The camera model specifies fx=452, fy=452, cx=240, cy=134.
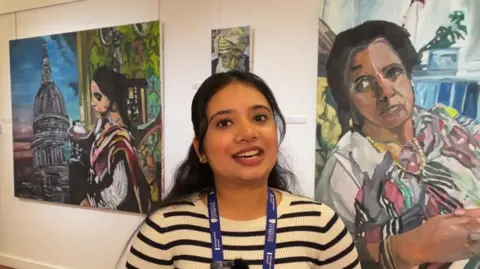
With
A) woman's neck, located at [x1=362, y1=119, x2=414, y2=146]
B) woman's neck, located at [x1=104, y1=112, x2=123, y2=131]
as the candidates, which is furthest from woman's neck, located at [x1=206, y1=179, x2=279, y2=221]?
woman's neck, located at [x1=104, y1=112, x2=123, y2=131]

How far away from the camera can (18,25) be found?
4133mm

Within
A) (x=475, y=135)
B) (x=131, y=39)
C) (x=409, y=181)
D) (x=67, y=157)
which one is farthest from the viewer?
(x=67, y=157)

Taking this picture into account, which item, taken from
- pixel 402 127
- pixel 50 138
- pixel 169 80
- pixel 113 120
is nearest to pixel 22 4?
pixel 50 138

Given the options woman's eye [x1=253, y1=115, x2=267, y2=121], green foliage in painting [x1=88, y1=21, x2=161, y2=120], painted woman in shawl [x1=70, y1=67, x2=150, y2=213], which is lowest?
painted woman in shawl [x1=70, y1=67, x2=150, y2=213]

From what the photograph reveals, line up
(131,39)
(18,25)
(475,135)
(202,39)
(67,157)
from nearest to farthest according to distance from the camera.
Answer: (475,135)
(202,39)
(131,39)
(67,157)
(18,25)

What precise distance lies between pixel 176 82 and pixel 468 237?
2068 mm

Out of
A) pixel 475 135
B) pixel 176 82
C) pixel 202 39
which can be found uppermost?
pixel 202 39

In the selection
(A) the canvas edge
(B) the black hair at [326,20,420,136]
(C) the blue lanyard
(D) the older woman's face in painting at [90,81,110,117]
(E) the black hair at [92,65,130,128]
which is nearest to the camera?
(C) the blue lanyard

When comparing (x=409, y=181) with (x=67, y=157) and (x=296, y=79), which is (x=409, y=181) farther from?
(x=67, y=157)

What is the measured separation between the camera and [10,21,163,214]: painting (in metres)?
3.34

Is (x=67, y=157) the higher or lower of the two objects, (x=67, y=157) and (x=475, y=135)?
the lower

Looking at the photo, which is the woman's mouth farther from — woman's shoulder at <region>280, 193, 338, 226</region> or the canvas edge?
the canvas edge

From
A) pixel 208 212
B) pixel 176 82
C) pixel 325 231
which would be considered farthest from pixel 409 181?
pixel 176 82

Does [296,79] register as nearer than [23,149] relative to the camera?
Yes
